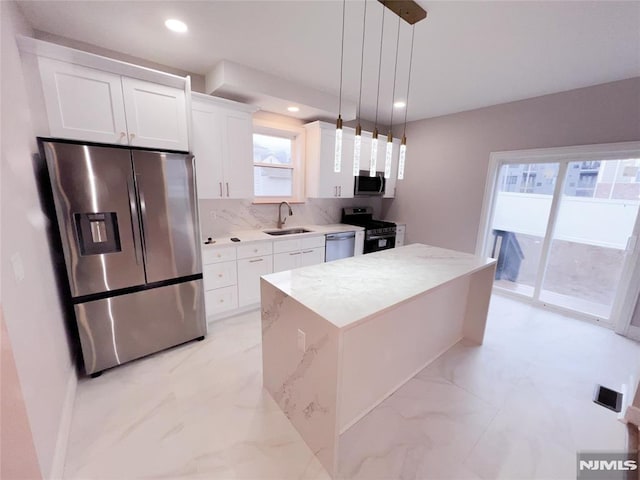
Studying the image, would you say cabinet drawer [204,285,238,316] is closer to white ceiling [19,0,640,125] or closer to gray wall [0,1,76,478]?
gray wall [0,1,76,478]

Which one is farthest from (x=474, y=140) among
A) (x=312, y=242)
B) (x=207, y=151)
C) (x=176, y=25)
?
(x=176, y=25)

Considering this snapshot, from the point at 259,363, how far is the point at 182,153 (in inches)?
78.6

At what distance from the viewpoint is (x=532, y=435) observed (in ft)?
5.63

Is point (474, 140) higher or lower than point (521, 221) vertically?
higher

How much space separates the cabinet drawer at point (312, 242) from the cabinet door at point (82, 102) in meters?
2.13

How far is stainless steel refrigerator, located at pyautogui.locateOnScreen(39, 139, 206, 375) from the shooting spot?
187 cm

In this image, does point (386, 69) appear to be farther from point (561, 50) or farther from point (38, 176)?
point (38, 176)

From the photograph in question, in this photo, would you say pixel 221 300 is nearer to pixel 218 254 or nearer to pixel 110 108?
pixel 218 254

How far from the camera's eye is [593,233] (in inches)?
124

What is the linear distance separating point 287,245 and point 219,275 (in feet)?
2.97

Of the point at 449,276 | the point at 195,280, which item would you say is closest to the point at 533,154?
the point at 449,276

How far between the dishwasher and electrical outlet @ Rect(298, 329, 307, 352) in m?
2.27

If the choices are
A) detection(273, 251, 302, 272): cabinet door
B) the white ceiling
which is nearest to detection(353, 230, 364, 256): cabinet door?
detection(273, 251, 302, 272): cabinet door

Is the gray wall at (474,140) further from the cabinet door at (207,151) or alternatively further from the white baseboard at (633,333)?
the cabinet door at (207,151)
